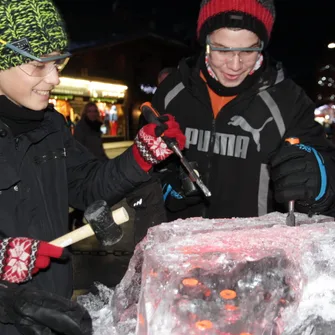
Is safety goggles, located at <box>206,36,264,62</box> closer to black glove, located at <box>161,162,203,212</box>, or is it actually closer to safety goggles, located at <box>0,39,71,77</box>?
black glove, located at <box>161,162,203,212</box>

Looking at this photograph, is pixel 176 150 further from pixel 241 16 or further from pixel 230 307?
pixel 230 307

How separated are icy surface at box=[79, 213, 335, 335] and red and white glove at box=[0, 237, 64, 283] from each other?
1.10 ft

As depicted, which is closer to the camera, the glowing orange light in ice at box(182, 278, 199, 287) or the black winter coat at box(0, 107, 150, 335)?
the glowing orange light in ice at box(182, 278, 199, 287)

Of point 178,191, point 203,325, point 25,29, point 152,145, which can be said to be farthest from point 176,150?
point 203,325

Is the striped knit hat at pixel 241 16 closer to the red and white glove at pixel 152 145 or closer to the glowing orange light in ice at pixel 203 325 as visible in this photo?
the red and white glove at pixel 152 145

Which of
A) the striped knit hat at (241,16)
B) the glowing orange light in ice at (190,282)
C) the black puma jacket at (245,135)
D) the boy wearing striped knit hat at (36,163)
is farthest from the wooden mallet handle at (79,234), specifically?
the striped knit hat at (241,16)

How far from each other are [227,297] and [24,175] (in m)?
1.06

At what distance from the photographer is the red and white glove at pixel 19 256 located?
146 cm

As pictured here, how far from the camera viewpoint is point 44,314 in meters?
1.24

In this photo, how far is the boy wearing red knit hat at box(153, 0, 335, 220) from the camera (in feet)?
7.62

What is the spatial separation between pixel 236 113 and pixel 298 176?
879mm

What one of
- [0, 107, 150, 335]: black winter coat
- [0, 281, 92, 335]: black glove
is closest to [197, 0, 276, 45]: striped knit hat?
[0, 107, 150, 335]: black winter coat

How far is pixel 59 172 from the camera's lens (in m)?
1.97

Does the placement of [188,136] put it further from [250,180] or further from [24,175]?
[24,175]
